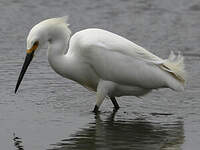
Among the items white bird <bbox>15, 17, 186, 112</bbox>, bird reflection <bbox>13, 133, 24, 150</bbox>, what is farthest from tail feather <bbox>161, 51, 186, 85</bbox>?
bird reflection <bbox>13, 133, 24, 150</bbox>

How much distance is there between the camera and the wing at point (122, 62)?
27.2 ft

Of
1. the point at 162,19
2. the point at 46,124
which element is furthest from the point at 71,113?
the point at 162,19

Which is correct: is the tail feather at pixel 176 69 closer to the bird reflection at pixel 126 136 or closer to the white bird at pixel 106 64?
the white bird at pixel 106 64

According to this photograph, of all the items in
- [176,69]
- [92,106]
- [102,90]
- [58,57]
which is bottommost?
[92,106]

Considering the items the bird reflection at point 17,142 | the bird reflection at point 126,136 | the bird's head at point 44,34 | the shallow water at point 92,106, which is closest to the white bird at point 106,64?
the bird's head at point 44,34

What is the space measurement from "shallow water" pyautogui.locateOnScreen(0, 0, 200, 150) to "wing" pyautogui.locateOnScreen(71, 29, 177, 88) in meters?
0.44

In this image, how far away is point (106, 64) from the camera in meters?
8.34

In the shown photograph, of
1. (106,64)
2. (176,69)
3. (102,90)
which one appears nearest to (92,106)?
(102,90)

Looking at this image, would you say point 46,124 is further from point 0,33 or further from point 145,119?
point 0,33

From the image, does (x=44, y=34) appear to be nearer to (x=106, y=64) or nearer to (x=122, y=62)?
(x=106, y=64)

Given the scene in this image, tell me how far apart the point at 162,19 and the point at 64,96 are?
6.18 m

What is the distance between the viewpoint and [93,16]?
591 inches

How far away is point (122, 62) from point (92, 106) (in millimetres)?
815

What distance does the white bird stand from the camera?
8.26 m
